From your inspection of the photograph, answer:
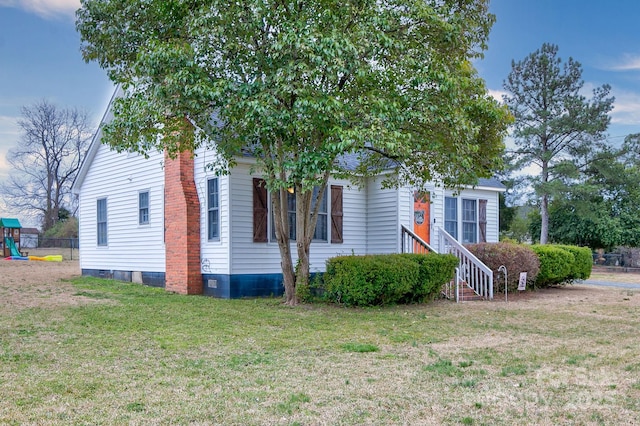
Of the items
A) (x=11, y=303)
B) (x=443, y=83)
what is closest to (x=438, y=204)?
(x=443, y=83)

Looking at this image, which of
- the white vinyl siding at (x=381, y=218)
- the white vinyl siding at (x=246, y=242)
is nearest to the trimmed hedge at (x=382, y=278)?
the white vinyl siding at (x=246, y=242)

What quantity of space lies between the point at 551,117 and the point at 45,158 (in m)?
32.9

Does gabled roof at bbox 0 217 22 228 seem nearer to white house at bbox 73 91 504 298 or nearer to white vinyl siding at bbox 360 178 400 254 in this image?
white house at bbox 73 91 504 298

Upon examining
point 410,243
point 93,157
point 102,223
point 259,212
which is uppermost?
point 93,157

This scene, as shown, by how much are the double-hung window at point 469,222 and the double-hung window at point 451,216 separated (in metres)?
0.44

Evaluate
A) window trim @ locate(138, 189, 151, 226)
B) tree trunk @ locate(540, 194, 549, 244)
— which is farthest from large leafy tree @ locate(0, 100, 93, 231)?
tree trunk @ locate(540, 194, 549, 244)

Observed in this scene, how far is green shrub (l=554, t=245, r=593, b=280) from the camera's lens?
16.4 metres

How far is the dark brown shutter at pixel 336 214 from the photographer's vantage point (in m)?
14.6

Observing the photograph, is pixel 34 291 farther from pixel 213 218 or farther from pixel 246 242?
pixel 246 242

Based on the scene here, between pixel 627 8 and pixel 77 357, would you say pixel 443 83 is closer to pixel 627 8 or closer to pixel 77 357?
pixel 77 357

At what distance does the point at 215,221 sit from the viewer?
43.3ft

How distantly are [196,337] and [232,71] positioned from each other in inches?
198

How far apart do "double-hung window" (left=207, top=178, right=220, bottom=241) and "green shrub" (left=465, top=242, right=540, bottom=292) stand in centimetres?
630

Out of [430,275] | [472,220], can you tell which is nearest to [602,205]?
[472,220]
